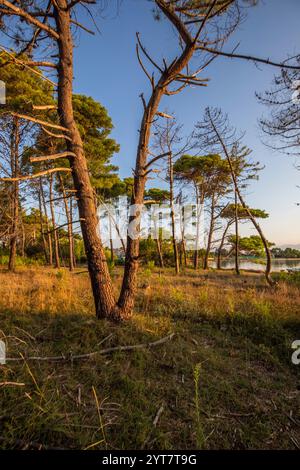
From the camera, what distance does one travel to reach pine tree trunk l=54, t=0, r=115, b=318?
3.19 m

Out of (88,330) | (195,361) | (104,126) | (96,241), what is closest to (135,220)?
(96,241)

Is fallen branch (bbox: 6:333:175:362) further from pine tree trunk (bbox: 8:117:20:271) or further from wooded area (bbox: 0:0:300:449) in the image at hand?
pine tree trunk (bbox: 8:117:20:271)

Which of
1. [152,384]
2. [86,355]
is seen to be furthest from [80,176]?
[152,384]

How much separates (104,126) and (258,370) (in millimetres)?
14274

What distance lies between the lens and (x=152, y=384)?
2.18m

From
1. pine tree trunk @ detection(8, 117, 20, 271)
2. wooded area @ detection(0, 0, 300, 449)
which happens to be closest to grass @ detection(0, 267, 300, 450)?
wooded area @ detection(0, 0, 300, 449)

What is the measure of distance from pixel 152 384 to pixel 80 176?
9.57ft

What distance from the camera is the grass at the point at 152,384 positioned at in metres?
1.57

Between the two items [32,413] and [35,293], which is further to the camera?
[35,293]

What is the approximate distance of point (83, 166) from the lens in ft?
10.7

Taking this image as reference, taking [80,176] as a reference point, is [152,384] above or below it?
below

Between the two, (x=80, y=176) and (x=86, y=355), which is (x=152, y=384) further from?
(x=80, y=176)

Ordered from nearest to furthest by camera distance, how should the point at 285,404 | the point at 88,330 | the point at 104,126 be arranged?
the point at 285,404 < the point at 88,330 < the point at 104,126
